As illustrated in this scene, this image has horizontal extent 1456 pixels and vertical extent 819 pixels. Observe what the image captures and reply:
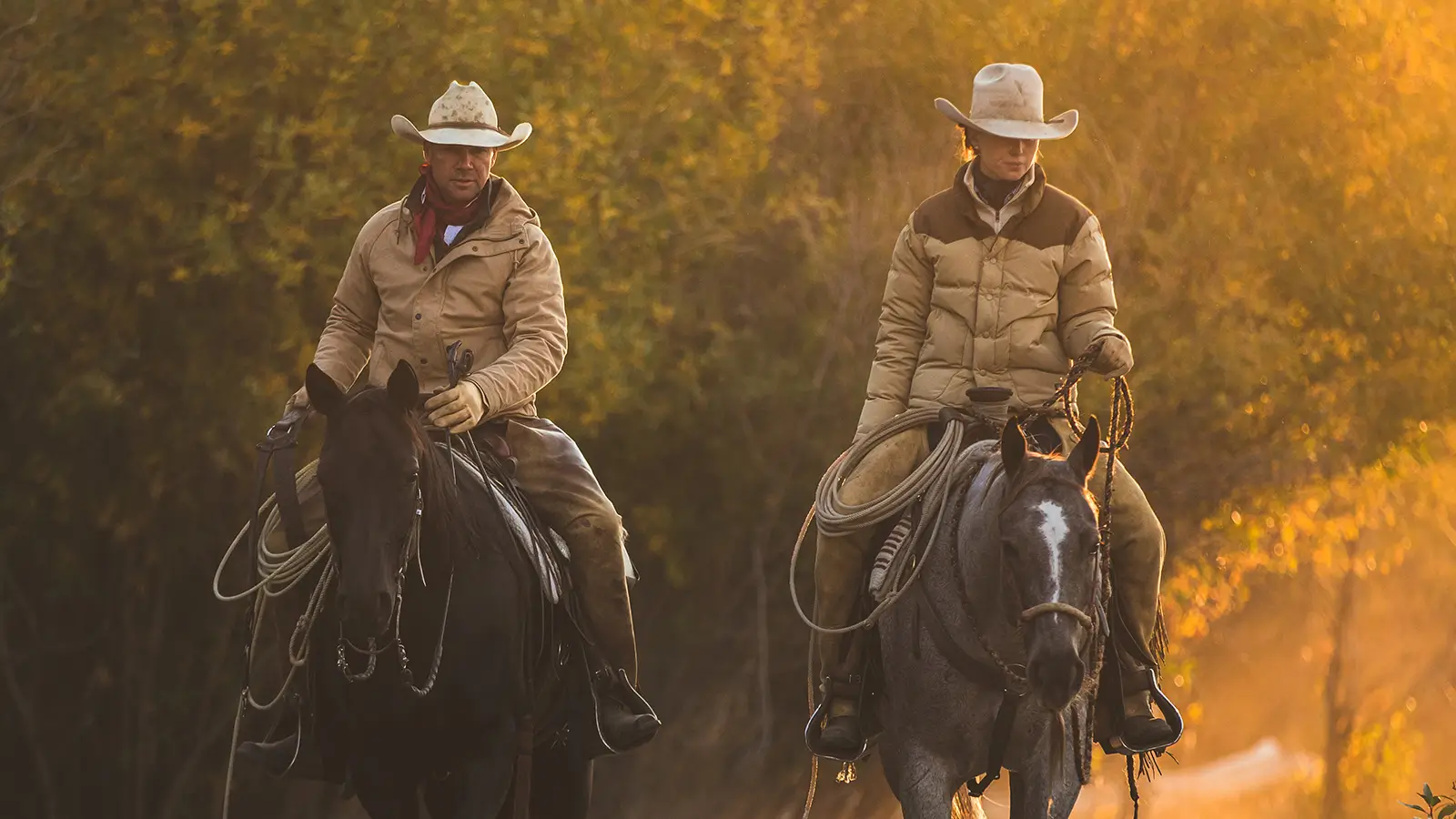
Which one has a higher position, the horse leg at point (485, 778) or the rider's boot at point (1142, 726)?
the horse leg at point (485, 778)

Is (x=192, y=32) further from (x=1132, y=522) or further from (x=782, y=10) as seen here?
(x=1132, y=522)

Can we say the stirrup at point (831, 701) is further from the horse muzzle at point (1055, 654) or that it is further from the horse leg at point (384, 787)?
the horse muzzle at point (1055, 654)

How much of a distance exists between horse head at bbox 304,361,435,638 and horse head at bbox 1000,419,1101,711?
2.09 meters

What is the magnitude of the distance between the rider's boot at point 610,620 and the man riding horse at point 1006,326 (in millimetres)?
816

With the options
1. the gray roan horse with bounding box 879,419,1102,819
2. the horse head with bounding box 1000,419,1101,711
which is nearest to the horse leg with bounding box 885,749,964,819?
the gray roan horse with bounding box 879,419,1102,819

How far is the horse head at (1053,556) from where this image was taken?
816 centimetres

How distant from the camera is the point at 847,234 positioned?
22.5 m

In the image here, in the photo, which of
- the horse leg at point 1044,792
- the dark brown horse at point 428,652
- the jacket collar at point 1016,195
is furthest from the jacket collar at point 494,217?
the horse leg at point 1044,792

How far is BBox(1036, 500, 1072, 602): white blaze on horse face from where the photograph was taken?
27.2 ft

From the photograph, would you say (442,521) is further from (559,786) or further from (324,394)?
(559,786)

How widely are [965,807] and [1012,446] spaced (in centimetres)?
217

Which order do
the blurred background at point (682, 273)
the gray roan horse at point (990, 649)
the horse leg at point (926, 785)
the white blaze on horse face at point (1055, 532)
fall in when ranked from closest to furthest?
the white blaze on horse face at point (1055, 532)
the gray roan horse at point (990, 649)
the horse leg at point (926, 785)
the blurred background at point (682, 273)

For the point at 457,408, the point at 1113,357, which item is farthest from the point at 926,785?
the point at 457,408

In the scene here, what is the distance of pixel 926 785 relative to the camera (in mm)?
9602
